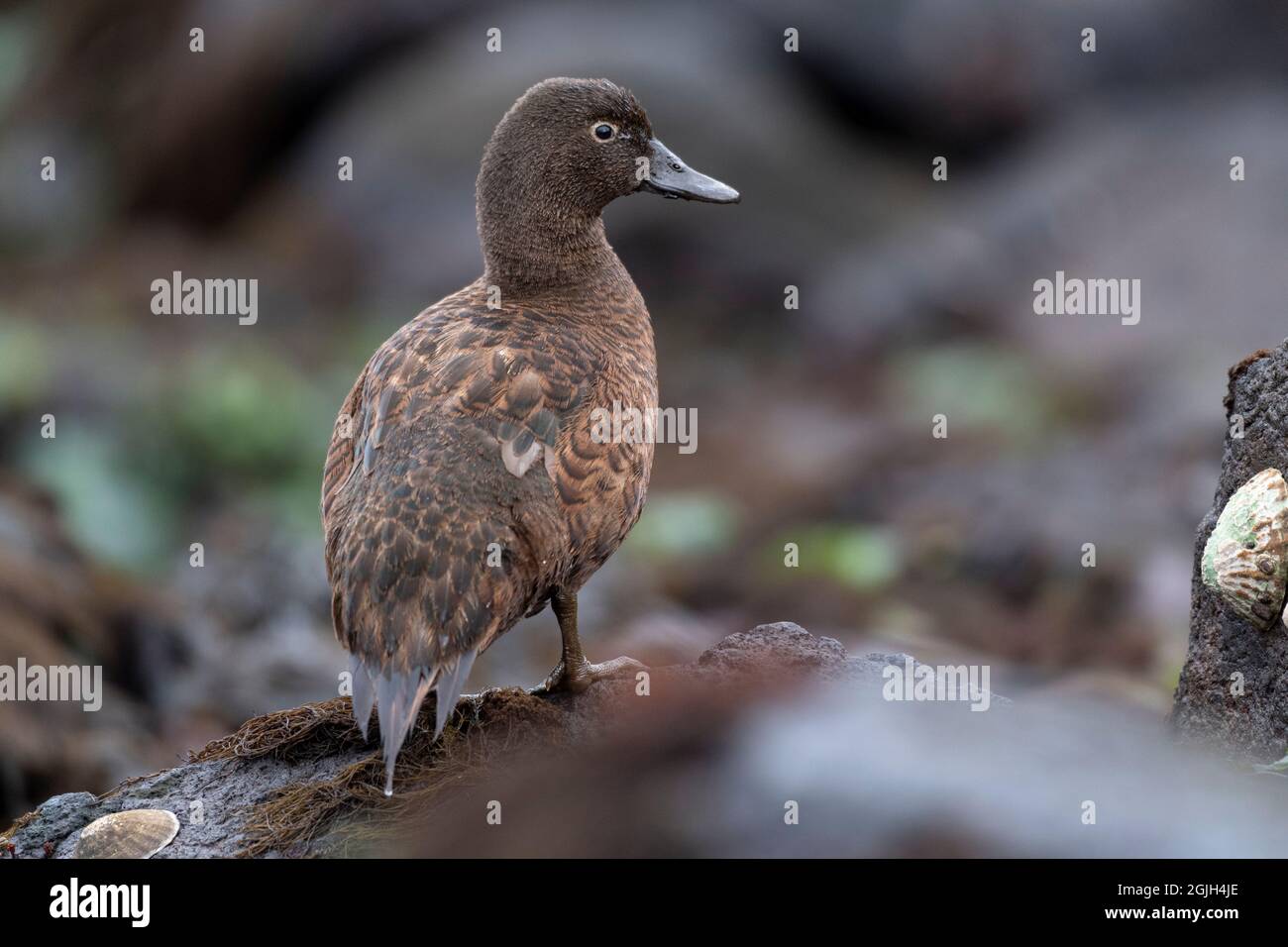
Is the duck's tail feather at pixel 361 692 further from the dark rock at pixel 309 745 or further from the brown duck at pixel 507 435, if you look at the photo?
the dark rock at pixel 309 745

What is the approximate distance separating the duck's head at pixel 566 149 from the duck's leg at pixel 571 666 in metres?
1.41

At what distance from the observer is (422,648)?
4.54 meters

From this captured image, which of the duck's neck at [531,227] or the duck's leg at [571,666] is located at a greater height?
the duck's neck at [531,227]

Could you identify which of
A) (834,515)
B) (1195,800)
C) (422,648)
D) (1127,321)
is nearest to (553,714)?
(422,648)

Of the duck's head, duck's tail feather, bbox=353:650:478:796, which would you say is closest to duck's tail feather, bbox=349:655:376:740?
duck's tail feather, bbox=353:650:478:796

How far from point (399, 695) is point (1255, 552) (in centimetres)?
249

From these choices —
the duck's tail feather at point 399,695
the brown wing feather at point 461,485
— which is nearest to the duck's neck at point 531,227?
the brown wing feather at point 461,485

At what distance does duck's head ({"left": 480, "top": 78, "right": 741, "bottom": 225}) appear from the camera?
17.9 ft

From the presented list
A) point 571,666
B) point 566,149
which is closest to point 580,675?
point 571,666

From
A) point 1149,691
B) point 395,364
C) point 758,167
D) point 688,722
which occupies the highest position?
point 758,167

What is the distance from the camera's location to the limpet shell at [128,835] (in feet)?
15.3

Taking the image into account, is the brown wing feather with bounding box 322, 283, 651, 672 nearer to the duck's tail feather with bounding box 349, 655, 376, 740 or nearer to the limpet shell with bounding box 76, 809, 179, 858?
the duck's tail feather with bounding box 349, 655, 376, 740

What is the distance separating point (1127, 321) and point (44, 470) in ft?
23.2

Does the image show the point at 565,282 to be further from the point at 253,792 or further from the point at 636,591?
the point at 636,591
